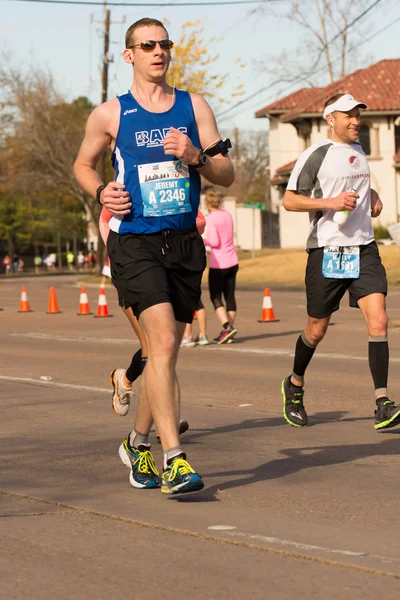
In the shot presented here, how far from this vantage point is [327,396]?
10.3m

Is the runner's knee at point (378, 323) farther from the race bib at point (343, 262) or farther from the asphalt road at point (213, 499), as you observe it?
the asphalt road at point (213, 499)

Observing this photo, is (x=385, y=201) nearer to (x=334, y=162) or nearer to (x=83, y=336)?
(x=83, y=336)

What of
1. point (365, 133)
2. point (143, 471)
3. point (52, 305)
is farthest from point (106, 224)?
point (365, 133)

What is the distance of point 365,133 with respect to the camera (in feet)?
195

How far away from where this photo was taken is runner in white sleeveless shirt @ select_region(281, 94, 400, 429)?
8359 millimetres

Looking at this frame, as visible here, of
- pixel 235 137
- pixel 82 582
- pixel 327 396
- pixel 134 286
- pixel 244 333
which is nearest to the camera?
pixel 82 582

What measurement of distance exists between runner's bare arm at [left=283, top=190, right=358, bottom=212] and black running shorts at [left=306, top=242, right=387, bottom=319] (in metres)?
0.31

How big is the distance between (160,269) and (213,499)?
1130 mm

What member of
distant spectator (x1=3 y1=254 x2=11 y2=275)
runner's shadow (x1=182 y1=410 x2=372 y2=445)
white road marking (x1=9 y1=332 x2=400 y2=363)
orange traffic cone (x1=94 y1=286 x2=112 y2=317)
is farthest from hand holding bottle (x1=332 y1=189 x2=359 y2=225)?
distant spectator (x1=3 y1=254 x2=11 y2=275)

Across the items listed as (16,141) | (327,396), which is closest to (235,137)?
(16,141)

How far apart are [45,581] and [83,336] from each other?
14019 mm

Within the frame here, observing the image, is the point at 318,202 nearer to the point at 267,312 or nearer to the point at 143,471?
the point at 143,471

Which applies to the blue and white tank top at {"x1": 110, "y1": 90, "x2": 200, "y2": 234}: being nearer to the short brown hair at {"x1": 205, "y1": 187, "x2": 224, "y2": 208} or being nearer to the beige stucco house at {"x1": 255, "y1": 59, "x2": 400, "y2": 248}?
the short brown hair at {"x1": 205, "y1": 187, "x2": 224, "y2": 208}

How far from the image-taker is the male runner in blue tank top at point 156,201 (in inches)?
241
